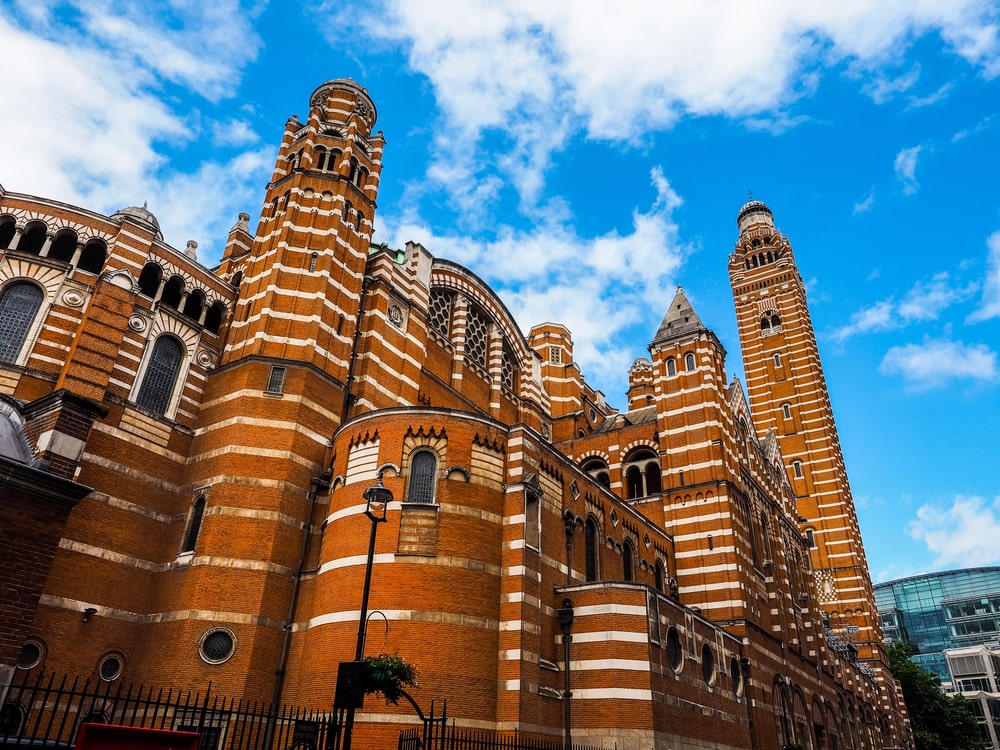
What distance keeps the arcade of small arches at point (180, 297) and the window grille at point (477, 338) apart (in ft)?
42.7

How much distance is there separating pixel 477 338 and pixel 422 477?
17.8 m

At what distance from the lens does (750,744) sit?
29.2 metres

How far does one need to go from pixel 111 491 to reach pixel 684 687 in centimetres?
2013

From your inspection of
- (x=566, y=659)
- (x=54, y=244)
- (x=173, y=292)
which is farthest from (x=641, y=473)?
(x=54, y=244)

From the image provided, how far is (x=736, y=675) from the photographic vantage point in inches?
1192

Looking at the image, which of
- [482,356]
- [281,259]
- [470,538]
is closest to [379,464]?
[470,538]

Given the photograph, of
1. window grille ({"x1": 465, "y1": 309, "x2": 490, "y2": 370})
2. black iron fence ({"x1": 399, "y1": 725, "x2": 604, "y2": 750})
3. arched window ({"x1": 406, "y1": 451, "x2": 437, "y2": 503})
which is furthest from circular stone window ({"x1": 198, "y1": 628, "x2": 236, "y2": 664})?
window grille ({"x1": 465, "y1": 309, "x2": 490, "y2": 370})

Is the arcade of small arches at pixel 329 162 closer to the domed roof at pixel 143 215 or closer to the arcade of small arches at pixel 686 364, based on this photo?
the domed roof at pixel 143 215

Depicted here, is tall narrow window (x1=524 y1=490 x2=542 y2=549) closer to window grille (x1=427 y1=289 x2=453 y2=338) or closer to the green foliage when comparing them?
the green foliage

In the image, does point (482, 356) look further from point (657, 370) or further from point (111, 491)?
point (111, 491)

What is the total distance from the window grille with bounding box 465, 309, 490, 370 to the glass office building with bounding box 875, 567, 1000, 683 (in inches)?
4074

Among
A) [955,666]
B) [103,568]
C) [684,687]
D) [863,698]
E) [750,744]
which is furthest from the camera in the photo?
[955,666]

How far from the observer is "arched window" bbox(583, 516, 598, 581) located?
28.7 meters

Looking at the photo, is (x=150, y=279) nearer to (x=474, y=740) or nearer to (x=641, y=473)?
(x=474, y=740)
